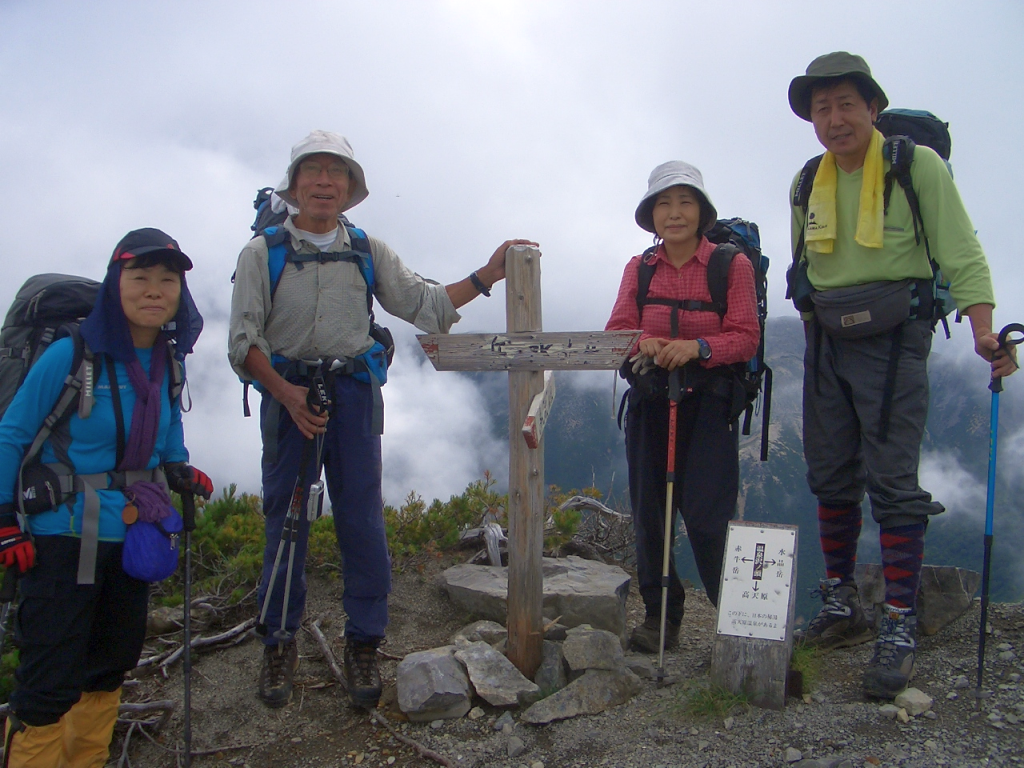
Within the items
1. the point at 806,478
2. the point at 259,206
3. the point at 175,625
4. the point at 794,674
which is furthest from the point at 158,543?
the point at 806,478

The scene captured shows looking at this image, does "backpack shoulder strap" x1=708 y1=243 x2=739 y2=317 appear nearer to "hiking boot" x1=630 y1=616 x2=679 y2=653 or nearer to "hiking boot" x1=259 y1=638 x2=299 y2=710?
"hiking boot" x1=630 y1=616 x2=679 y2=653

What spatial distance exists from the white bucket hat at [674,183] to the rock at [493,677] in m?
2.77

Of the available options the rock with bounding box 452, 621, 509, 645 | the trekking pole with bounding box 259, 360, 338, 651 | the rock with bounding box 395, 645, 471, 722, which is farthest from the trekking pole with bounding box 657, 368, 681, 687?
the trekking pole with bounding box 259, 360, 338, 651

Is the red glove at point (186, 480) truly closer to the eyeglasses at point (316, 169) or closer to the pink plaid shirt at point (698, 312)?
the eyeglasses at point (316, 169)

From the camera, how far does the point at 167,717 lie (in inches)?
172

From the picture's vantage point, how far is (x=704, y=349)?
4.02 meters

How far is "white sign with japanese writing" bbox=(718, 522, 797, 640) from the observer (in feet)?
12.6

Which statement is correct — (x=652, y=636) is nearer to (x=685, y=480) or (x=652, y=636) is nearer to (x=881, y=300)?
(x=685, y=480)

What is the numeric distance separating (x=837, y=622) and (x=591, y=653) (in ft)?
5.09

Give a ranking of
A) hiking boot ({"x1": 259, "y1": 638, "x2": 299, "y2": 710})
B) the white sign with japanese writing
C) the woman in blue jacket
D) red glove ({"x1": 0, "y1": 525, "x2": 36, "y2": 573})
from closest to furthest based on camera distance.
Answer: red glove ({"x1": 0, "y1": 525, "x2": 36, "y2": 573}) < the woman in blue jacket < the white sign with japanese writing < hiking boot ({"x1": 259, "y1": 638, "x2": 299, "y2": 710})

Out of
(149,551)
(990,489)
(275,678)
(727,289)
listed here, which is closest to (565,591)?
(275,678)

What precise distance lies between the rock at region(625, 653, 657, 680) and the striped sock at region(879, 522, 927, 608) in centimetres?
138

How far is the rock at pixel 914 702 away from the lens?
3580 mm

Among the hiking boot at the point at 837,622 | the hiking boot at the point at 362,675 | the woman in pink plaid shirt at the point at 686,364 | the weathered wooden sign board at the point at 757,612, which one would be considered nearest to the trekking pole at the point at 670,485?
the woman in pink plaid shirt at the point at 686,364
